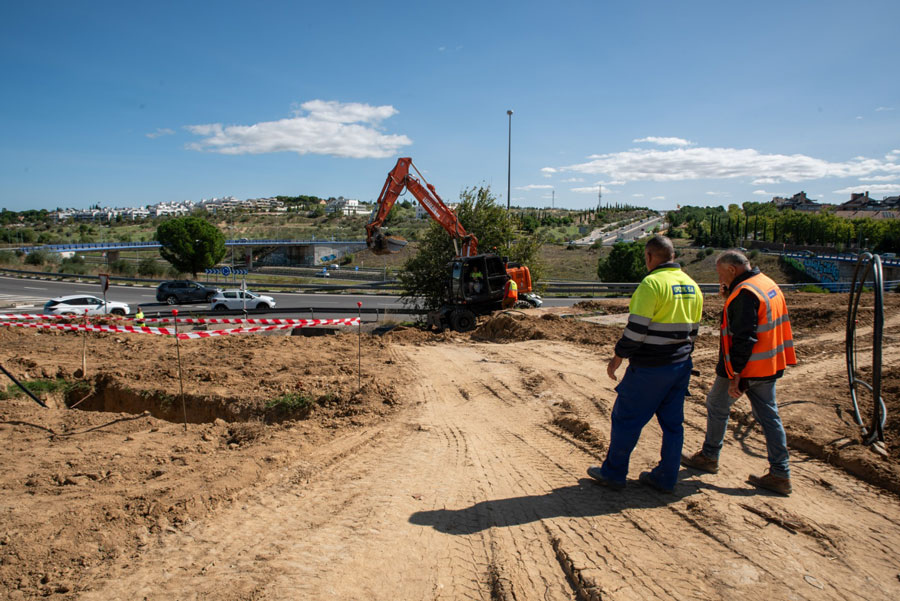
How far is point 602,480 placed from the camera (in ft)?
14.1

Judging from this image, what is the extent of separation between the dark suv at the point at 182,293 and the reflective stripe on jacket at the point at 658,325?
30.8m

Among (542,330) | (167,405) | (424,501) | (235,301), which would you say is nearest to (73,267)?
(235,301)

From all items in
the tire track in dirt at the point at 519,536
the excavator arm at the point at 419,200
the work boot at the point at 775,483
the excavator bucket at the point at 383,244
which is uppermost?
the excavator arm at the point at 419,200

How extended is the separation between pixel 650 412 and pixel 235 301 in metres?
26.7

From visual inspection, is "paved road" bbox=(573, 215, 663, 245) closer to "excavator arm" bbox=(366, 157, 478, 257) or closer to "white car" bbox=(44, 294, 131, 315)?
"excavator arm" bbox=(366, 157, 478, 257)

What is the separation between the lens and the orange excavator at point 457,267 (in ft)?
56.0

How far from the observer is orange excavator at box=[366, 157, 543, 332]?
1706 cm

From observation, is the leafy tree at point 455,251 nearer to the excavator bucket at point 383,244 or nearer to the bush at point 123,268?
the excavator bucket at point 383,244

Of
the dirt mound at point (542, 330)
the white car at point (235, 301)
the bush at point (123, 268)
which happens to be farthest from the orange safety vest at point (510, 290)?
the bush at point (123, 268)

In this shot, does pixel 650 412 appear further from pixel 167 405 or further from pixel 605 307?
pixel 605 307

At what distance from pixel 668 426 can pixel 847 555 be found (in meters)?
1.31

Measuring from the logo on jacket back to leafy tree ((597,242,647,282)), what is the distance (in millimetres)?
45407

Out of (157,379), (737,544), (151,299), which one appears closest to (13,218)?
(151,299)

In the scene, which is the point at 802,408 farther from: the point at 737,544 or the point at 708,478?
the point at 737,544
